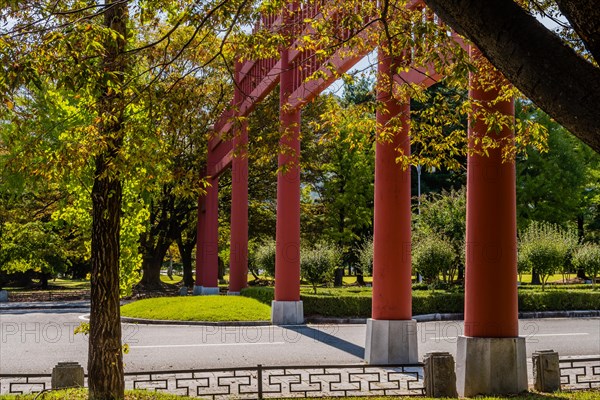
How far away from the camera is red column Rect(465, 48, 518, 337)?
8.62 m

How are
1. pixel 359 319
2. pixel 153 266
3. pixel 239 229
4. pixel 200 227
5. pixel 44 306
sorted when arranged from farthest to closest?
1. pixel 153 266
2. pixel 200 227
3. pixel 44 306
4. pixel 239 229
5. pixel 359 319

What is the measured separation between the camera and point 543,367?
28.8 ft

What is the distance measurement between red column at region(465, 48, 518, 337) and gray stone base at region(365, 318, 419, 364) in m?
2.55

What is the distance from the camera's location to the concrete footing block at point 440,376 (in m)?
8.31

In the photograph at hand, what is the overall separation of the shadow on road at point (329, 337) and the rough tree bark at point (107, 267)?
6.35 metres

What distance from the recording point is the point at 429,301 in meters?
21.2

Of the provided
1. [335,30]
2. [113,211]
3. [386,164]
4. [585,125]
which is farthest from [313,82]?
[585,125]

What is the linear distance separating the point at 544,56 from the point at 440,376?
5538mm

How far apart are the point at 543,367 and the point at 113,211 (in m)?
6.13

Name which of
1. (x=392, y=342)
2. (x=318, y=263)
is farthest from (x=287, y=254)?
(x=392, y=342)

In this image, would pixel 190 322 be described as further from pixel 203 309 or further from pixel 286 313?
pixel 286 313

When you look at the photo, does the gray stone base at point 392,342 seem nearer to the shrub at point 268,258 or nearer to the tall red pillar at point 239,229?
the tall red pillar at point 239,229

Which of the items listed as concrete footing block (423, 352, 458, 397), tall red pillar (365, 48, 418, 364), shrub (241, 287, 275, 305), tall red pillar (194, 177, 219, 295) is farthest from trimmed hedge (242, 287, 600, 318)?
concrete footing block (423, 352, 458, 397)

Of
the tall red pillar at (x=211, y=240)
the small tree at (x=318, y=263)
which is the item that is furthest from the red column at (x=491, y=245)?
the tall red pillar at (x=211, y=240)
